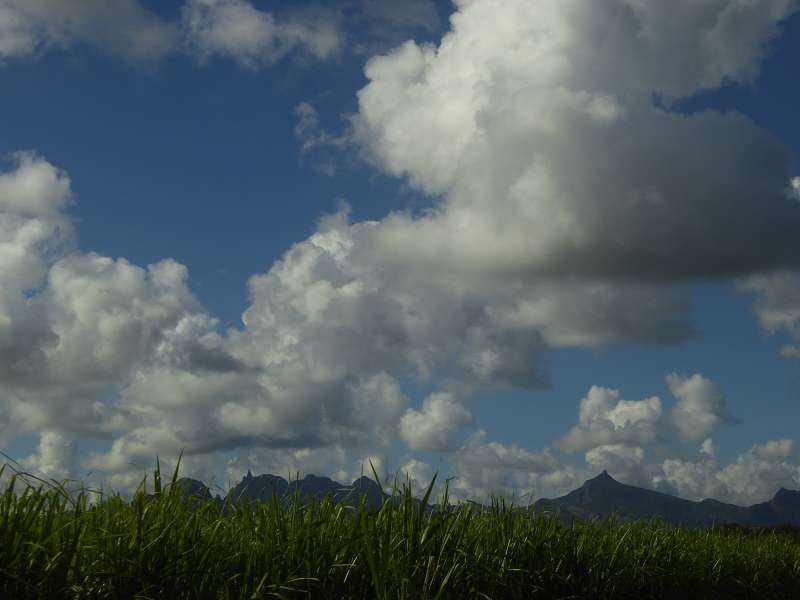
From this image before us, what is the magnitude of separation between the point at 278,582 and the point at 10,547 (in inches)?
63.0

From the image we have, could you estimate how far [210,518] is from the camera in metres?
6.51

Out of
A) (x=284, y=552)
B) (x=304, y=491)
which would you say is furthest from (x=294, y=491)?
(x=284, y=552)

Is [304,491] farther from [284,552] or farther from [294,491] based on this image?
[284,552]

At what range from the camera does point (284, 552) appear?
5.71m

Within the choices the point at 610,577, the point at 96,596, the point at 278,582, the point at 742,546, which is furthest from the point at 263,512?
the point at 742,546

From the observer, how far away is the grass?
493cm

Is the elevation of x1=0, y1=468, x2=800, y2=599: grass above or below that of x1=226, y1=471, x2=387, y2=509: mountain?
below

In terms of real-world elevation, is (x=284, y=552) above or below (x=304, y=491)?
below

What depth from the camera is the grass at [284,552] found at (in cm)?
493

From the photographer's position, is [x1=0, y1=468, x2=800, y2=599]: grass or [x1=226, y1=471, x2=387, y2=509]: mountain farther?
[x1=226, y1=471, x2=387, y2=509]: mountain

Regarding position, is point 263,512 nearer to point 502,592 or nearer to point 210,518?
point 210,518

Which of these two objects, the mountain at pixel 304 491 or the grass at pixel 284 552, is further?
the mountain at pixel 304 491

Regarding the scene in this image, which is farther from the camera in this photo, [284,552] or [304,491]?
[304,491]

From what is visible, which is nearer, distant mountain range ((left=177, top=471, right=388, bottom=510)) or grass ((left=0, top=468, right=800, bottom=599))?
grass ((left=0, top=468, right=800, bottom=599))
